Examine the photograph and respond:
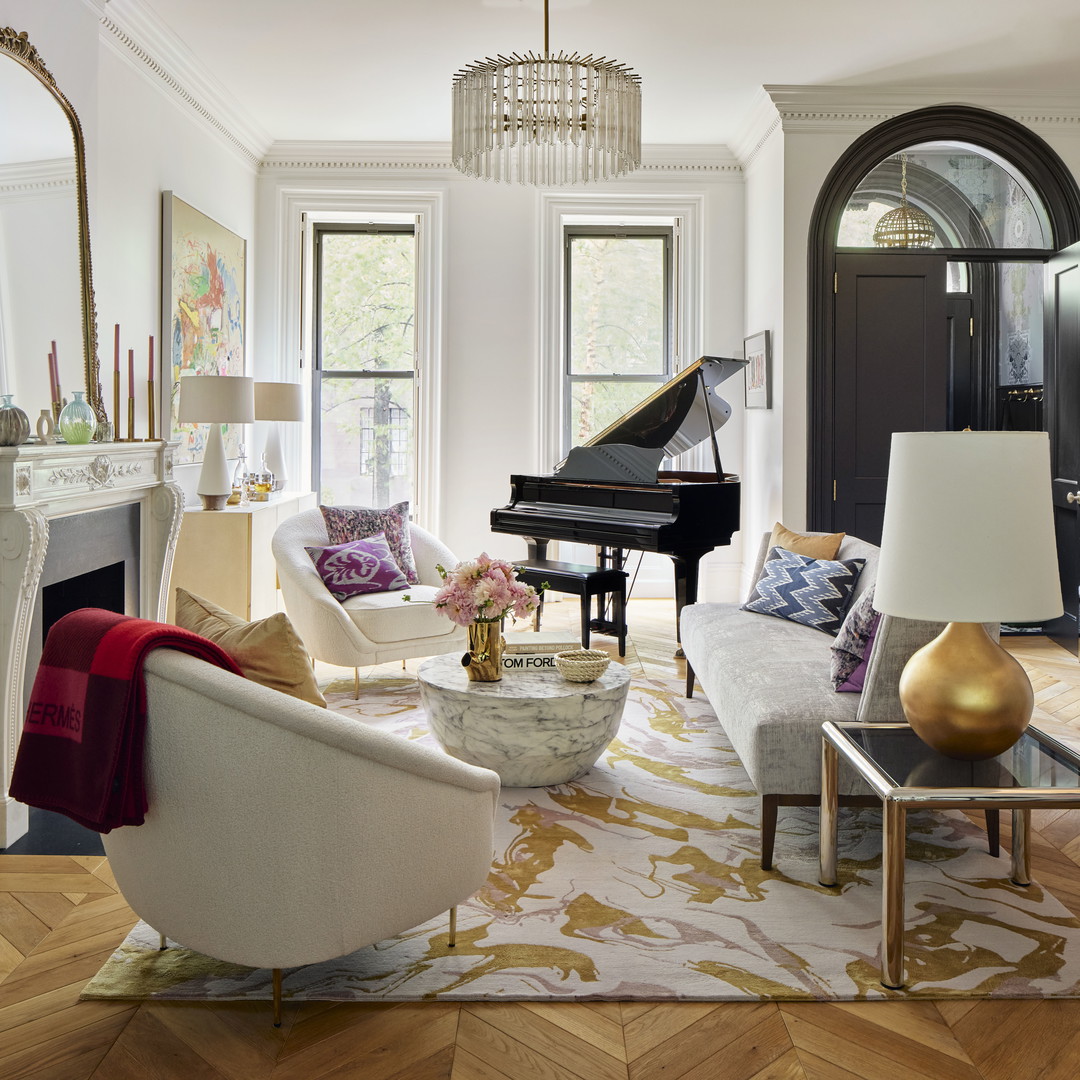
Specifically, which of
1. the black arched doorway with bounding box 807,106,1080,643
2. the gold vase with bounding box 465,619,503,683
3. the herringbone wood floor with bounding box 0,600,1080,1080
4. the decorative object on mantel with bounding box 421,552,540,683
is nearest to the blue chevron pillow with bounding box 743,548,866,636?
the decorative object on mantel with bounding box 421,552,540,683

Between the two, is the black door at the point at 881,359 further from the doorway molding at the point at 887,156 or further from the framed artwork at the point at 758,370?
the framed artwork at the point at 758,370

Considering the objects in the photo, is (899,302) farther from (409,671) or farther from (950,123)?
(409,671)

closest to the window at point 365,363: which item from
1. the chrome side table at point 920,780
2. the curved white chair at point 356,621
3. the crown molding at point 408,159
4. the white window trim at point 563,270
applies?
the crown molding at point 408,159

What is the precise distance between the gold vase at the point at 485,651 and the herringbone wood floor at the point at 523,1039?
1.40m

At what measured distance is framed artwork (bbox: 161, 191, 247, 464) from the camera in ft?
17.6

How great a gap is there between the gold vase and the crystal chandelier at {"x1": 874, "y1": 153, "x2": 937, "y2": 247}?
490 cm

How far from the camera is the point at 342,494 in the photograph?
7543 millimetres

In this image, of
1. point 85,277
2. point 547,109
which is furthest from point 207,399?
point 547,109

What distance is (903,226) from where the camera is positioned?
6.97 meters

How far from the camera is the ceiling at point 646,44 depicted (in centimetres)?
482

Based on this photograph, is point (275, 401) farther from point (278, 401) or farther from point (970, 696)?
point (970, 696)

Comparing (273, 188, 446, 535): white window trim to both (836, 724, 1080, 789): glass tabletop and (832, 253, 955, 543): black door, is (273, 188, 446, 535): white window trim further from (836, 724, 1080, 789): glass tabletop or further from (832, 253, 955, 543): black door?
(836, 724, 1080, 789): glass tabletop

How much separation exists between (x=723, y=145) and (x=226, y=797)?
642 centimetres

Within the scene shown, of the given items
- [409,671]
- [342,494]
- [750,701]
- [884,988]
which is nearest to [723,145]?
[342,494]
